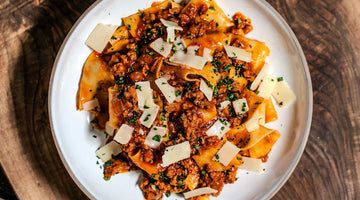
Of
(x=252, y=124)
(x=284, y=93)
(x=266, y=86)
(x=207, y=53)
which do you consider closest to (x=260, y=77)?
(x=266, y=86)

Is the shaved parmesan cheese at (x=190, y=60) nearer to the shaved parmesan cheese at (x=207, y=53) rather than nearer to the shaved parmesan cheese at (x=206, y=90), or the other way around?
the shaved parmesan cheese at (x=207, y=53)

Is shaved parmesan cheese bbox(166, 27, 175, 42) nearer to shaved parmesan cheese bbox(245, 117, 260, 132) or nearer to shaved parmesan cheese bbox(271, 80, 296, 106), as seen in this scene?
shaved parmesan cheese bbox(245, 117, 260, 132)

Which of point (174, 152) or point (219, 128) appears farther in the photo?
point (219, 128)

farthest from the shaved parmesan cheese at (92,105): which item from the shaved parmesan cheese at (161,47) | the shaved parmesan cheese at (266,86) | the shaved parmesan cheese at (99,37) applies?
the shaved parmesan cheese at (266,86)

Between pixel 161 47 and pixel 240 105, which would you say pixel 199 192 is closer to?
pixel 240 105

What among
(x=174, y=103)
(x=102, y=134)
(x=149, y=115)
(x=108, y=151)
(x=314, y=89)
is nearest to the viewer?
(x=149, y=115)

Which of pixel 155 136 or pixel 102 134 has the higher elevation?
pixel 155 136
